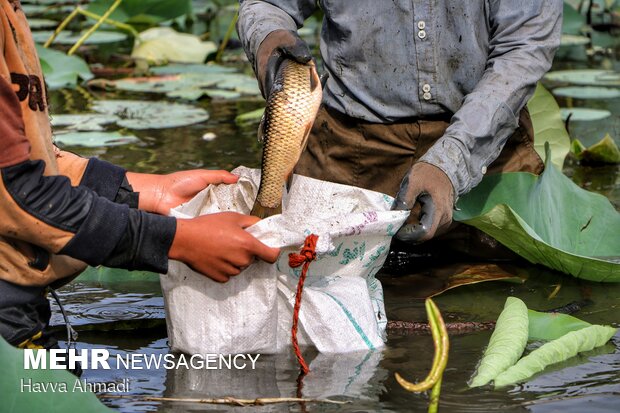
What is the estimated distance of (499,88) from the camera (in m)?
2.96

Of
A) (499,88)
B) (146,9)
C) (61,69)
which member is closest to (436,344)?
(499,88)

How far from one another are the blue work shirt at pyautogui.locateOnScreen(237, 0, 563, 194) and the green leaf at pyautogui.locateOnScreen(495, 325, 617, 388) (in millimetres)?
532

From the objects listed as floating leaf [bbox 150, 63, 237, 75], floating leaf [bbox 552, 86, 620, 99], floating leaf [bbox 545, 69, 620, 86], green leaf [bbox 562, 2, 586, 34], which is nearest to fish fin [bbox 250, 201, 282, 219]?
floating leaf [bbox 552, 86, 620, 99]

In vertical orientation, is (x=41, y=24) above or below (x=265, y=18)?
below

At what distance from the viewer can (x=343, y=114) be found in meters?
3.32

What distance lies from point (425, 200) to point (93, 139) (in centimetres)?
239

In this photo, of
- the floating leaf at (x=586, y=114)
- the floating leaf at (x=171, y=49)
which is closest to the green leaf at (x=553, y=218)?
the floating leaf at (x=586, y=114)

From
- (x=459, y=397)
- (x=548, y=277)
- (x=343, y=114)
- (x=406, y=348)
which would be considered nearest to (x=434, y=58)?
(x=343, y=114)

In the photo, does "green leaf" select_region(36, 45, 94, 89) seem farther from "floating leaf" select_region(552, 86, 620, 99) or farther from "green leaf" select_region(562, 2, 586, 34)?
"green leaf" select_region(562, 2, 586, 34)

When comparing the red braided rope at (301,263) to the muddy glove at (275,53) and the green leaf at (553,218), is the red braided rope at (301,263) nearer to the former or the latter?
the muddy glove at (275,53)

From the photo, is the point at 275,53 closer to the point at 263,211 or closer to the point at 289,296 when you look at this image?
the point at 263,211

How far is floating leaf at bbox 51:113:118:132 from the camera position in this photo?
498cm

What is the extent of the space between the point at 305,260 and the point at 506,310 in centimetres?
54

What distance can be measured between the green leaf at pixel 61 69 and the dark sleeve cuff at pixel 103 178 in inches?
123
